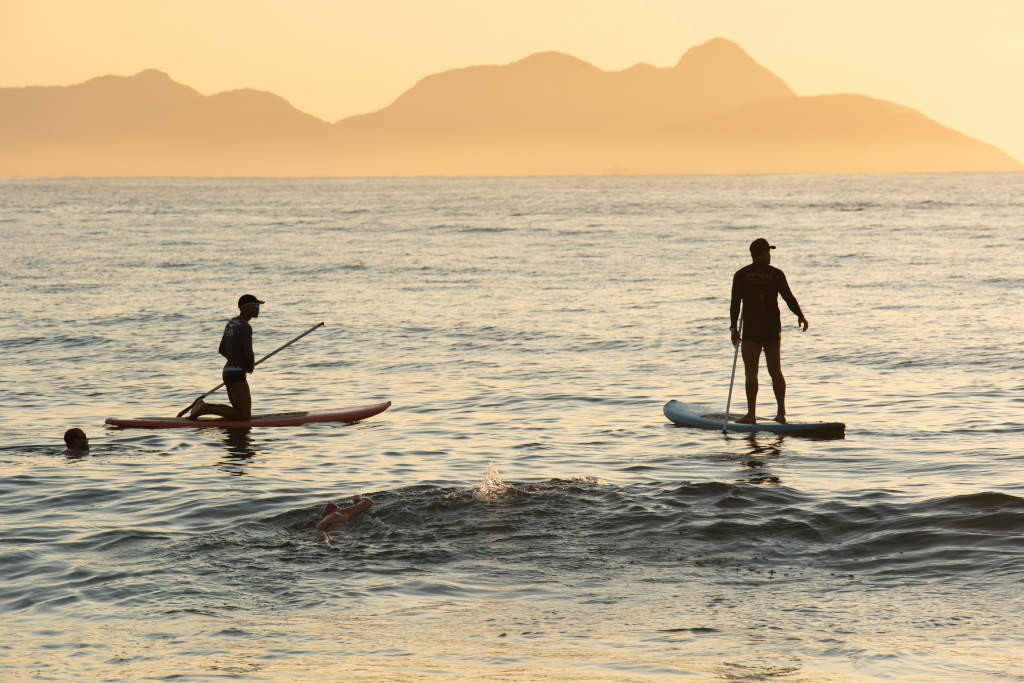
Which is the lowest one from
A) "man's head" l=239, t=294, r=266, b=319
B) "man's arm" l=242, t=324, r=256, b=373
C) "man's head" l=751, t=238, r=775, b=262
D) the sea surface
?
the sea surface

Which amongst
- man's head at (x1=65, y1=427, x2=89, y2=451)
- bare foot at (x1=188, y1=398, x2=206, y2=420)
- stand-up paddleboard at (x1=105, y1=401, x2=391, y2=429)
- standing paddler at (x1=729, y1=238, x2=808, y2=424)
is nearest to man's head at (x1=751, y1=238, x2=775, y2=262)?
standing paddler at (x1=729, y1=238, x2=808, y2=424)

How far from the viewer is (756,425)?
14.0 m

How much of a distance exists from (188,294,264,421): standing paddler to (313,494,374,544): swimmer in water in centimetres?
486

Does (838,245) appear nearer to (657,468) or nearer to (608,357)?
(608,357)

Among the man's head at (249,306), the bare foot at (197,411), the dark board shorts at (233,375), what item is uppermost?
the man's head at (249,306)

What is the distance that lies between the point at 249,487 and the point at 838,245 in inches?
1967

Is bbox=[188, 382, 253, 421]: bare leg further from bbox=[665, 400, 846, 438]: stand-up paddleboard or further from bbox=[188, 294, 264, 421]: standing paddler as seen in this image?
bbox=[665, 400, 846, 438]: stand-up paddleboard

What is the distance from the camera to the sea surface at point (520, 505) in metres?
7.12

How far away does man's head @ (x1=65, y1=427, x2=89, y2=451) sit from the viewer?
1331cm

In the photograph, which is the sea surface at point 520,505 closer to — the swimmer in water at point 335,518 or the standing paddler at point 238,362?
the swimmer in water at point 335,518

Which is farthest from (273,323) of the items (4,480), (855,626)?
(855,626)

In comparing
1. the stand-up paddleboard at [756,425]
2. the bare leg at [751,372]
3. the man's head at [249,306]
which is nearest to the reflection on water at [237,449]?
the man's head at [249,306]

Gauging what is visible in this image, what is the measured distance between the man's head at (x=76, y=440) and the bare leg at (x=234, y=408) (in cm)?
193

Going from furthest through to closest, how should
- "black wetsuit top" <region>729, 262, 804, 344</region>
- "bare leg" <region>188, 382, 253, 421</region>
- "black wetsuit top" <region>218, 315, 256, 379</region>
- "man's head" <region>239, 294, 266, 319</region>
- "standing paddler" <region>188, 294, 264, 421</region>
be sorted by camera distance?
"bare leg" <region>188, 382, 253, 421</region> → "black wetsuit top" <region>218, 315, 256, 379</region> → "standing paddler" <region>188, 294, 264, 421</region> → "man's head" <region>239, 294, 266, 319</region> → "black wetsuit top" <region>729, 262, 804, 344</region>
